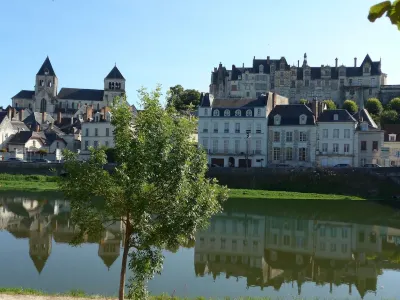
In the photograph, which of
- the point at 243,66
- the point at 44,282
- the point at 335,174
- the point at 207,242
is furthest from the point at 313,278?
the point at 243,66

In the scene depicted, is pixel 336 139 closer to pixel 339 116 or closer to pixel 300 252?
pixel 339 116

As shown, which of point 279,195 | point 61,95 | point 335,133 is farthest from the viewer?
point 61,95

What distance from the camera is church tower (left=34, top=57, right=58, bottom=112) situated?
10450cm

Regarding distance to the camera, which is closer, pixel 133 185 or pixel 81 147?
pixel 133 185

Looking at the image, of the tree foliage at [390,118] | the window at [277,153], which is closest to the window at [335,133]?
the window at [277,153]

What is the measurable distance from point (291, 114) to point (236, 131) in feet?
20.2

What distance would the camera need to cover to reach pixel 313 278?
16953 millimetres

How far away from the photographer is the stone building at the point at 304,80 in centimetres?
8931

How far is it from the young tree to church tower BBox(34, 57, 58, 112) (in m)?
98.2

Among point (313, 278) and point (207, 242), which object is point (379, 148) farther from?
point (313, 278)

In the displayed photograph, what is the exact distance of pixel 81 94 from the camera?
108 metres

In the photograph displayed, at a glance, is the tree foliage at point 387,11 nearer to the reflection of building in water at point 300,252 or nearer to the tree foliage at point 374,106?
the reflection of building in water at point 300,252

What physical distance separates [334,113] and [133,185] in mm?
45697

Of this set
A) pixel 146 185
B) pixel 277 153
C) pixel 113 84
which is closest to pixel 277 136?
pixel 277 153
